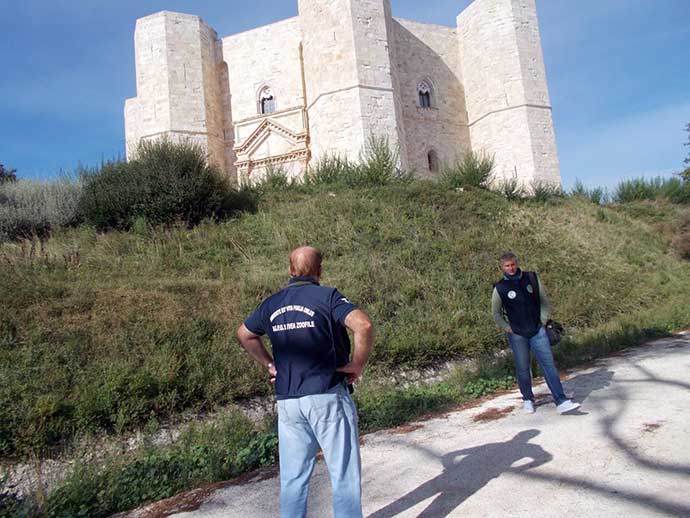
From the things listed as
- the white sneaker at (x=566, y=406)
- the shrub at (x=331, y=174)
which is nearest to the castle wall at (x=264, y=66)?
the shrub at (x=331, y=174)

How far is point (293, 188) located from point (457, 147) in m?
11.6

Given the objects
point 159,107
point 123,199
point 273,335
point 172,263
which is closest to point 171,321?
point 172,263

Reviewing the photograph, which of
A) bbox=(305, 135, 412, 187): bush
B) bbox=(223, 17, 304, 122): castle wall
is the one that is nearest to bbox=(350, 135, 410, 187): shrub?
bbox=(305, 135, 412, 187): bush

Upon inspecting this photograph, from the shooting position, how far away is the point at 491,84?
23.4 meters

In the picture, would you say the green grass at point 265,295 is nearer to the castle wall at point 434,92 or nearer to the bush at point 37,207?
the bush at point 37,207

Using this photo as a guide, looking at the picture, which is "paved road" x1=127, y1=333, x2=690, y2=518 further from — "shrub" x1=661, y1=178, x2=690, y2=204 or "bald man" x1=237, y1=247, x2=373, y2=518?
"shrub" x1=661, y1=178, x2=690, y2=204

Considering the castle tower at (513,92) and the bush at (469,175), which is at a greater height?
the castle tower at (513,92)

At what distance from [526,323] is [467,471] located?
1797 mm

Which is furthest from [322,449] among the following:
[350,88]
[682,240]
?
[350,88]

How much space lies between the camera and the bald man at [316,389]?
2.53m

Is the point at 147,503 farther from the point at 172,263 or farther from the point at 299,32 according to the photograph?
the point at 299,32

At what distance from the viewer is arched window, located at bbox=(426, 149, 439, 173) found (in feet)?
79.5

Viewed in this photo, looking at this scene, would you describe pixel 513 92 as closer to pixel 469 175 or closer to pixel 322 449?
pixel 469 175

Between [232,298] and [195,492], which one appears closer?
[195,492]
